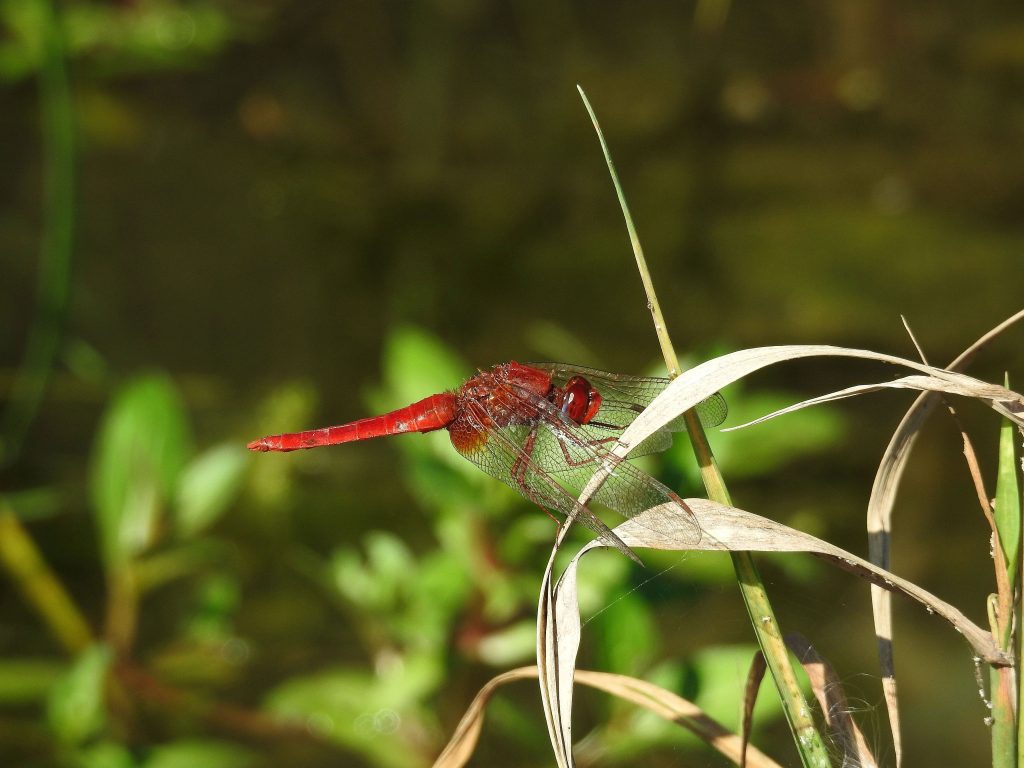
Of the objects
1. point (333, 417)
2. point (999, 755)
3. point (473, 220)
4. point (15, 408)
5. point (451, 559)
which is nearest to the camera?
point (999, 755)

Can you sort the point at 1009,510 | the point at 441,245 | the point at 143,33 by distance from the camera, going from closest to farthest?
1. the point at 1009,510
2. the point at 143,33
3. the point at 441,245

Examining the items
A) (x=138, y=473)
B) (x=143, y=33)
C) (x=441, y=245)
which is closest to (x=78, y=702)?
(x=138, y=473)

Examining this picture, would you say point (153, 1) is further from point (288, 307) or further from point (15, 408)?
point (15, 408)

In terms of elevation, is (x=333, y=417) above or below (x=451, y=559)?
above

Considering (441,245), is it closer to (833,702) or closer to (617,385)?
(617,385)

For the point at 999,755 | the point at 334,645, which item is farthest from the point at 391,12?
the point at 999,755

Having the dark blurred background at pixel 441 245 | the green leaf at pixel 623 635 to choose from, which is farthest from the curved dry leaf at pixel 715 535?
the dark blurred background at pixel 441 245

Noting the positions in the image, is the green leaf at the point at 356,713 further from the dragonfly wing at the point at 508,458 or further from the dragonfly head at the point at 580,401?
the dragonfly head at the point at 580,401
